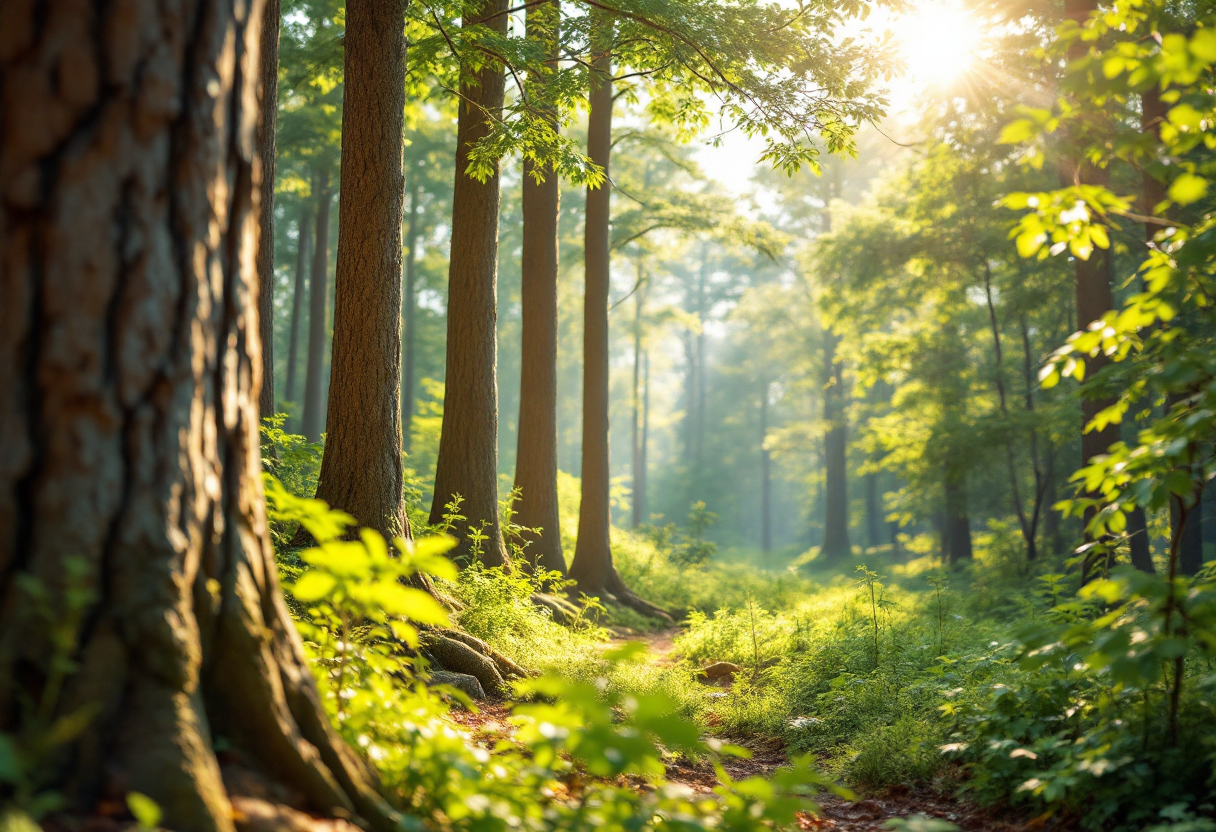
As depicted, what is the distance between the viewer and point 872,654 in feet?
20.4

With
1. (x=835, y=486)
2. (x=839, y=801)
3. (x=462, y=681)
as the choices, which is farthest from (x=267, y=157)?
(x=835, y=486)

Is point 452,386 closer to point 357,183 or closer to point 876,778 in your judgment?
point 357,183

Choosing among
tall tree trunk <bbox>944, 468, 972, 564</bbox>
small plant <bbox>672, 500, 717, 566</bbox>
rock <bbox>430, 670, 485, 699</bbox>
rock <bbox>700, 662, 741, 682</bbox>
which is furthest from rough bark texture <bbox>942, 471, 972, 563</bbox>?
rock <bbox>430, 670, 485, 699</bbox>

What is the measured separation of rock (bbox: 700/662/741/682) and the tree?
3.48m

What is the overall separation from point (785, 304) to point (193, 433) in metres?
30.2

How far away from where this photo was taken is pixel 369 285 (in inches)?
225

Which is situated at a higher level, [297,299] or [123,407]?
[297,299]

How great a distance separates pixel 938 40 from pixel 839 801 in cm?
780

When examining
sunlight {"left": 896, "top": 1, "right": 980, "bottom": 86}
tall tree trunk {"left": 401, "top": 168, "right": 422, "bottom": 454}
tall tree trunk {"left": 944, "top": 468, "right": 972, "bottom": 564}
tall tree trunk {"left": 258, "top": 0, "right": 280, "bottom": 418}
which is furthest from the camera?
tall tree trunk {"left": 401, "top": 168, "right": 422, "bottom": 454}

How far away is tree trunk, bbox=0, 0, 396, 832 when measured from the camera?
1.70 metres

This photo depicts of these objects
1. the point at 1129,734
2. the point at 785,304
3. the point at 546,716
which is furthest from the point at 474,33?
the point at 785,304

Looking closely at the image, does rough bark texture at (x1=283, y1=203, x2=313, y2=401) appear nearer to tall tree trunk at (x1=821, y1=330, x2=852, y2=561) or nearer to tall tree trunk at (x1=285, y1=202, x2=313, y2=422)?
tall tree trunk at (x1=285, y1=202, x2=313, y2=422)

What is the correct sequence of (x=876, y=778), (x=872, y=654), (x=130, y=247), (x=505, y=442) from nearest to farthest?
1. (x=130, y=247)
2. (x=876, y=778)
3. (x=872, y=654)
4. (x=505, y=442)

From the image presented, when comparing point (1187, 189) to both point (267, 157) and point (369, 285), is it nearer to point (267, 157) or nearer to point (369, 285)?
point (369, 285)
